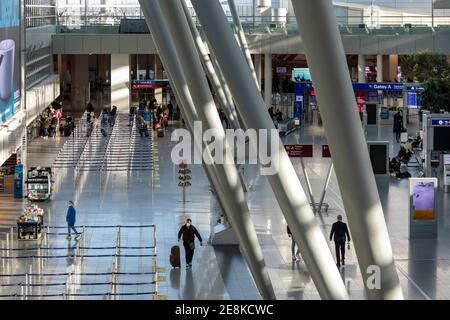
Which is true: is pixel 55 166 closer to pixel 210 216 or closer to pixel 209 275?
pixel 210 216

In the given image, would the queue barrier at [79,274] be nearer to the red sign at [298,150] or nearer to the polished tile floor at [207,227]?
the polished tile floor at [207,227]

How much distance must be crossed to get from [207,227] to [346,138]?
1927 cm

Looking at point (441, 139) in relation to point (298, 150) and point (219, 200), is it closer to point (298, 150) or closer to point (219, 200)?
point (298, 150)

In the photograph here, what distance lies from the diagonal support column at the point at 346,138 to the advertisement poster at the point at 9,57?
27.3 meters

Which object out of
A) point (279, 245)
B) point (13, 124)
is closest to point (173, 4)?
point (279, 245)

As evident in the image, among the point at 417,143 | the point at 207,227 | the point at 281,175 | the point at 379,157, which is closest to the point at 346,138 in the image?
the point at 281,175

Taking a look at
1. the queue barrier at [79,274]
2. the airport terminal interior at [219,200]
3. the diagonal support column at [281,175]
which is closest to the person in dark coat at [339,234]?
the airport terminal interior at [219,200]

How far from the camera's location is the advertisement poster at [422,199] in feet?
78.2

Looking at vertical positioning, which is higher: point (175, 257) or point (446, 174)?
point (446, 174)

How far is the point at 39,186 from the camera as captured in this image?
31125 millimetres

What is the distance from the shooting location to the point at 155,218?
1093 inches

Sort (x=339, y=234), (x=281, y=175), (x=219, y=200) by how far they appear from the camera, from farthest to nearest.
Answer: (x=219, y=200), (x=339, y=234), (x=281, y=175)

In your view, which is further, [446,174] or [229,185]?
[446,174]
